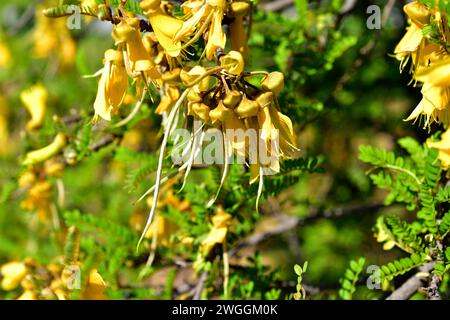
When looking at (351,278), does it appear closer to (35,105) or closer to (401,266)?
(401,266)

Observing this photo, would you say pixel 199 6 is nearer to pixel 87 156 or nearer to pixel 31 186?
pixel 87 156

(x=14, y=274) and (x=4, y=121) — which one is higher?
(x=4, y=121)

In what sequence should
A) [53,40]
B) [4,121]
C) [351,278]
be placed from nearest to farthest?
[351,278] < [53,40] < [4,121]

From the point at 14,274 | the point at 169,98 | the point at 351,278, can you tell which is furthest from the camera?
the point at 14,274

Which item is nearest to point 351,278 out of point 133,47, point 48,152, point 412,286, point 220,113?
point 412,286

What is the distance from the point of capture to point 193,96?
2.67 feet

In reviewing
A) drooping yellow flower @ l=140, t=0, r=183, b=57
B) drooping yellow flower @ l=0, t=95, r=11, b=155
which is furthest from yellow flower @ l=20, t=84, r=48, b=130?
drooping yellow flower @ l=0, t=95, r=11, b=155

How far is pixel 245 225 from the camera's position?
3.99 ft

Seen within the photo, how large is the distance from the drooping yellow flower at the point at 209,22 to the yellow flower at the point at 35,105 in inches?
31.3

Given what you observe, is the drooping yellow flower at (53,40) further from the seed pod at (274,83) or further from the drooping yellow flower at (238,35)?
the seed pod at (274,83)

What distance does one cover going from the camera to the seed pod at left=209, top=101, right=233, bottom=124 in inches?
30.8

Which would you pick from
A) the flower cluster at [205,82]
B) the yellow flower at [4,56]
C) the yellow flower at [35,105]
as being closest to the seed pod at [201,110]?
the flower cluster at [205,82]

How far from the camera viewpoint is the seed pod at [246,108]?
0.78m

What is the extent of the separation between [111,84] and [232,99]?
0.21 meters
